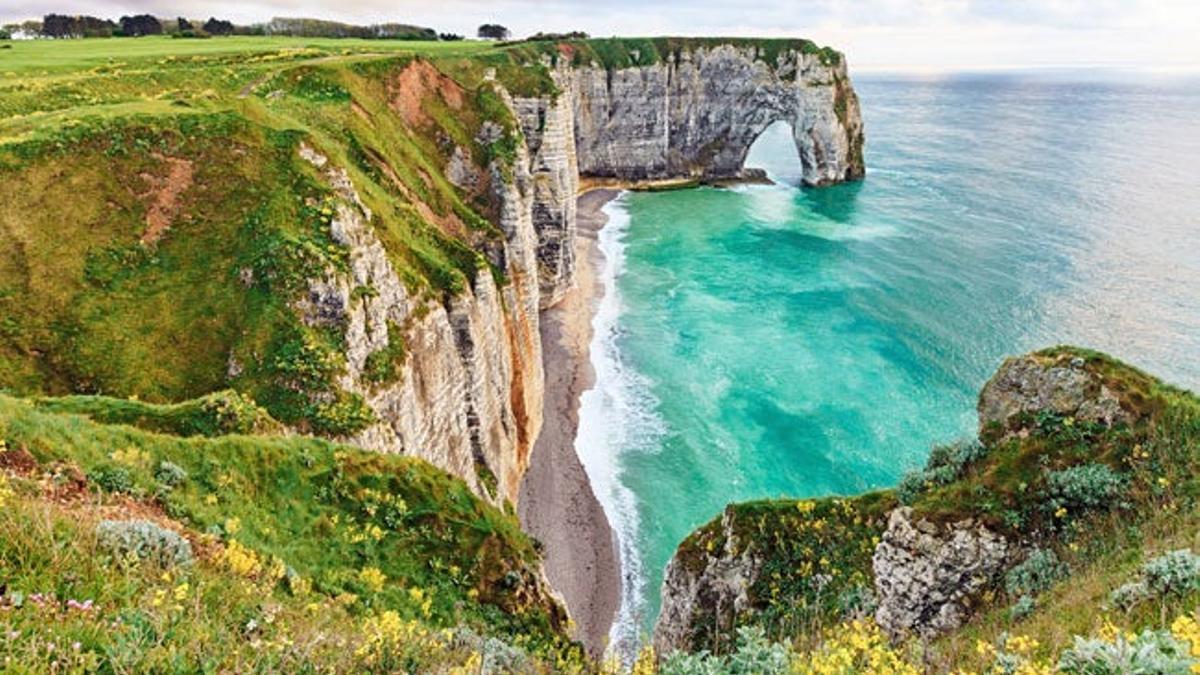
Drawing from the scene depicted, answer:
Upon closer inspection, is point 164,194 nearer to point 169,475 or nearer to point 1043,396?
point 169,475

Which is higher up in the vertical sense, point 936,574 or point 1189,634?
point 1189,634

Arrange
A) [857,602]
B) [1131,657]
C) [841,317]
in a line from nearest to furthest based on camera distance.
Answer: [1131,657], [857,602], [841,317]

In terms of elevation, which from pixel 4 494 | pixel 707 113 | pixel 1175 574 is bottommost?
pixel 1175 574

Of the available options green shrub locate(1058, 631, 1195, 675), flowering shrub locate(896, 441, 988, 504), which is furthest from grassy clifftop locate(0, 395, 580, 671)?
flowering shrub locate(896, 441, 988, 504)

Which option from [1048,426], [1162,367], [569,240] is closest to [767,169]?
[569,240]

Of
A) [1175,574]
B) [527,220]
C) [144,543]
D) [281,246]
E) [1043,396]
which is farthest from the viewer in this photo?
[527,220]

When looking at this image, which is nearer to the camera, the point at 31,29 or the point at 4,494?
the point at 4,494

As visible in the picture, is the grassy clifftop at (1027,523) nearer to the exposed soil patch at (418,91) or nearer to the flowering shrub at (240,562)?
the flowering shrub at (240,562)

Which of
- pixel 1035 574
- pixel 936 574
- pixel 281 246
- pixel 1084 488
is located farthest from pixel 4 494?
pixel 1084 488
